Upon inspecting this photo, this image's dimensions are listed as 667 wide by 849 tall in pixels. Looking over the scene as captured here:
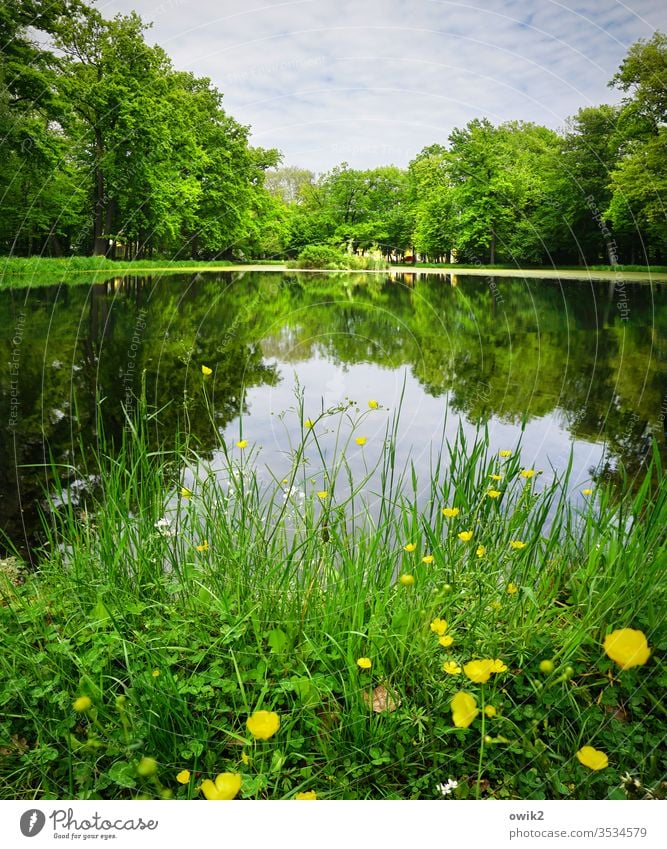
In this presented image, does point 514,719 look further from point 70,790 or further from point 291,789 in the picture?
point 70,790

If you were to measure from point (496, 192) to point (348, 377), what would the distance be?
167 cm

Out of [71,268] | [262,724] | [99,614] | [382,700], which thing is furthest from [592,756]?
[71,268]

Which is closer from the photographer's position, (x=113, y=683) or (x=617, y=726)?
(x=617, y=726)

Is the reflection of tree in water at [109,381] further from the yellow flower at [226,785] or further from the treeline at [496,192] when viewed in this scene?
the treeline at [496,192]

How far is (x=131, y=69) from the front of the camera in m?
3.08

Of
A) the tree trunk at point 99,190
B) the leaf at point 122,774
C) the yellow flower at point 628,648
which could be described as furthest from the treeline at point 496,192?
the leaf at point 122,774

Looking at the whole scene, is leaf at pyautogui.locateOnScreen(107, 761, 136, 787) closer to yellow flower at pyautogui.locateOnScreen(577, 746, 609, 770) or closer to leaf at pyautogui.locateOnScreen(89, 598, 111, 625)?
leaf at pyautogui.locateOnScreen(89, 598, 111, 625)

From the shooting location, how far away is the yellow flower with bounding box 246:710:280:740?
101 cm

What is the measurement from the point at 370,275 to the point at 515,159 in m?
1.56

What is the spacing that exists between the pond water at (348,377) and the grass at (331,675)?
623mm

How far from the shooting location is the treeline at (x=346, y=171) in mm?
2834

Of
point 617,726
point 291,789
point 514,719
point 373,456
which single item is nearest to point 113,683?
point 291,789

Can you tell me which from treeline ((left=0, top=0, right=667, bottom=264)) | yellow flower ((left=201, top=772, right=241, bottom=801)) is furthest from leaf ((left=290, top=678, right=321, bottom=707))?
treeline ((left=0, top=0, right=667, bottom=264))

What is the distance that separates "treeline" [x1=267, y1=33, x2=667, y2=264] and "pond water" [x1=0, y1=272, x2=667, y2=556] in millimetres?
501
